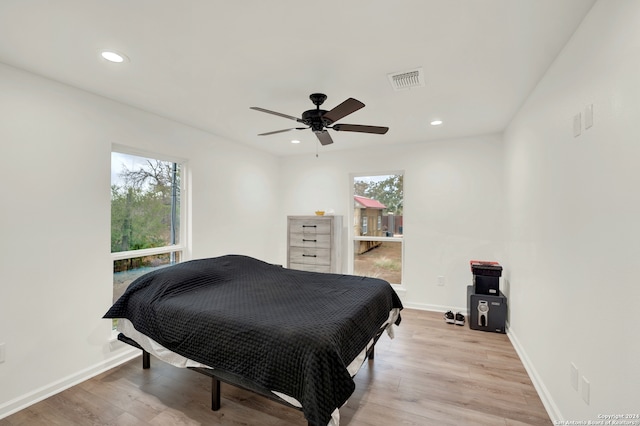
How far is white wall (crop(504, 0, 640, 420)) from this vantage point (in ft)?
4.22

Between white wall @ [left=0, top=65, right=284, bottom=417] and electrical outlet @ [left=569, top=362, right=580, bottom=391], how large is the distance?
364 cm

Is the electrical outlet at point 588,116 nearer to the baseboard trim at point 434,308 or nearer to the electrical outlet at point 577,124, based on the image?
the electrical outlet at point 577,124

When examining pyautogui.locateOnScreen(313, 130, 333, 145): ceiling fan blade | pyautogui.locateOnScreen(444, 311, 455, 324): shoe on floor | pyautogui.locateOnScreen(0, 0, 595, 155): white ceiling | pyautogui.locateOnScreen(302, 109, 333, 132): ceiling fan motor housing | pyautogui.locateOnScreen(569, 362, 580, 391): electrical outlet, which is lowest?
pyautogui.locateOnScreen(444, 311, 455, 324): shoe on floor

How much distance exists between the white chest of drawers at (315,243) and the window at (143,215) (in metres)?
1.78

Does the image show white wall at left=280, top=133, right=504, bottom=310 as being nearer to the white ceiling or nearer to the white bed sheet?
the white ceiling

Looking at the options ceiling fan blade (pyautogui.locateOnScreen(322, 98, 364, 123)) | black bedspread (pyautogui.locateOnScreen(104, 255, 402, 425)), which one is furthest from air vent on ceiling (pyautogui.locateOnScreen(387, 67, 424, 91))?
black bedspread (pyautogui.locateOnScreen(104, 255, 402, 425))

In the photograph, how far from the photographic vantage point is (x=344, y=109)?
2.20 meters

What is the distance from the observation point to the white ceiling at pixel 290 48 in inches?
63.9

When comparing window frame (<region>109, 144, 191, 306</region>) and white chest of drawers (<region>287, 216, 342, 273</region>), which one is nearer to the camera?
window frame (<region>109, 144, 191, 306</region>)

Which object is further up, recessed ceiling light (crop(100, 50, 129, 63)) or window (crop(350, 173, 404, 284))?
recessed ceiling light (crop(100, 50, 129, 63))

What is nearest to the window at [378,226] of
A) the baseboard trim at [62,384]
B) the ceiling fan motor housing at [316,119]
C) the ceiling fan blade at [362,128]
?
the ceiling fan blade at [362,128]

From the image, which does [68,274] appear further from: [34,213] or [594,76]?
[594,76]

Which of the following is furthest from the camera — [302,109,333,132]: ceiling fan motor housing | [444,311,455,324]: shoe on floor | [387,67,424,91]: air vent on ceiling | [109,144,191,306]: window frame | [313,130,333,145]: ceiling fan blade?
[444,311,455,324]: shoe on floor

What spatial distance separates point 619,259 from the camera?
135cm
